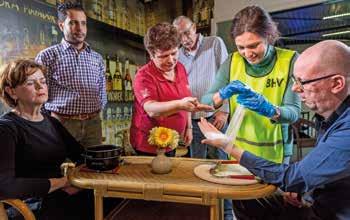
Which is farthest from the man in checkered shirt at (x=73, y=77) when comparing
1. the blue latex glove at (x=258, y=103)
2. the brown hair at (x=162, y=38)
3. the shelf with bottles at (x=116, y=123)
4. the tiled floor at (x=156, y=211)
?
the blue latex glove at (x=258, y=103)

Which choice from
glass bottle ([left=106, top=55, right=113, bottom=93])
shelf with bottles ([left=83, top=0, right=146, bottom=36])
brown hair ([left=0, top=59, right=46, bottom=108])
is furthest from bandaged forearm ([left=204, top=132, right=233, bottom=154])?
shelf with bottles ([left=83, top=0, right=146, bottom=36])

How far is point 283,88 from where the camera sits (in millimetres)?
1495

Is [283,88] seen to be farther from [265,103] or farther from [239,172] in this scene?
[239,172]

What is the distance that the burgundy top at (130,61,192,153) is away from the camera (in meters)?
1.60

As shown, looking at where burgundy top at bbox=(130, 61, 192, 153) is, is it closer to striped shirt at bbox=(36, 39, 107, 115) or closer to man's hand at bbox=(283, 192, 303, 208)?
striped shirt at bbox=(36, 39, 107, 115)

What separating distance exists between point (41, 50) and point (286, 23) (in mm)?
1872

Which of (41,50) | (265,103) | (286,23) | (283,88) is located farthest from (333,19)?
(41,50)

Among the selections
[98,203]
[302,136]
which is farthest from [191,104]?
[302,136]

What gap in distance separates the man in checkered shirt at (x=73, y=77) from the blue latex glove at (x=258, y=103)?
3.86 feet

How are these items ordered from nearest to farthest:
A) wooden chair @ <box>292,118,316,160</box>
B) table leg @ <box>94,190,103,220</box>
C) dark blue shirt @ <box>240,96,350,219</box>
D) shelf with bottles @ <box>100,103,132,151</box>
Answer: dark blue shirt @ <box>240,96,350,219</box>
table leg @ <box>94,190,103,220</box>
wooden chair @ <box>292,118,316,160</box>
shelf with bottles @ <box>100,103,132,151</box>

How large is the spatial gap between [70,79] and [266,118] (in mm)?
1352

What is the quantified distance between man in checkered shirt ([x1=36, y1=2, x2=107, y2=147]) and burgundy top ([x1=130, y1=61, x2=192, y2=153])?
A: 1.57ft

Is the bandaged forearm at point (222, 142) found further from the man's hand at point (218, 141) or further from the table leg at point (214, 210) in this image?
the table leg at point (214, 210)

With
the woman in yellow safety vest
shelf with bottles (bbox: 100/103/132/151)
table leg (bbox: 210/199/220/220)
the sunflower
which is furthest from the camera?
shelf with bottles (bbox: 100/103/132/151)
